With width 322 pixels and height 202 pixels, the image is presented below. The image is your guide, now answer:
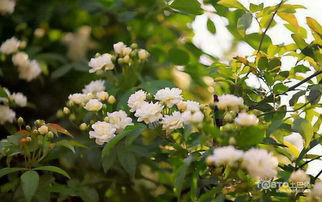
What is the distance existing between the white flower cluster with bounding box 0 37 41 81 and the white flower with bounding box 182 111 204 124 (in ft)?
3.72

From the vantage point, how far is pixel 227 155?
1038mm

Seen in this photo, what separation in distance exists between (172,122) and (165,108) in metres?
0.10

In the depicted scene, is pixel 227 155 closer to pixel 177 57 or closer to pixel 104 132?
pixel 104 132

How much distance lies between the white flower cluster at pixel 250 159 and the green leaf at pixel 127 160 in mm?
406

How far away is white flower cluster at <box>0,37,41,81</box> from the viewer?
2.12 m

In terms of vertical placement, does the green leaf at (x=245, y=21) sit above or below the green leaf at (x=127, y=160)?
above

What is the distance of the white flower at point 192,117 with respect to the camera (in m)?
1.12

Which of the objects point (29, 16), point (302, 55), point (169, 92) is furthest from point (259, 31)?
point (29, 16)

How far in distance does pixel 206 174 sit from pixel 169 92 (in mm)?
223

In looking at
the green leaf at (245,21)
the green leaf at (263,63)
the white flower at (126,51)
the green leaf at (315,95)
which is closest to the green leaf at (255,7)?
the green leaf at (245,21)

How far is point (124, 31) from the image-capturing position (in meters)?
2.55

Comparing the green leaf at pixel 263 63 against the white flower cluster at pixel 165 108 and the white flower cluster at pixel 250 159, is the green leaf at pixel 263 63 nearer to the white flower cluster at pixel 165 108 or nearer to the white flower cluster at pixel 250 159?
the white flower cluster at pixel 165 108

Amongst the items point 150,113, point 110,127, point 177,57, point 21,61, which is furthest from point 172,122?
point 21,61

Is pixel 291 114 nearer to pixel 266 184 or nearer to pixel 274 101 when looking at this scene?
pixel 274 101
